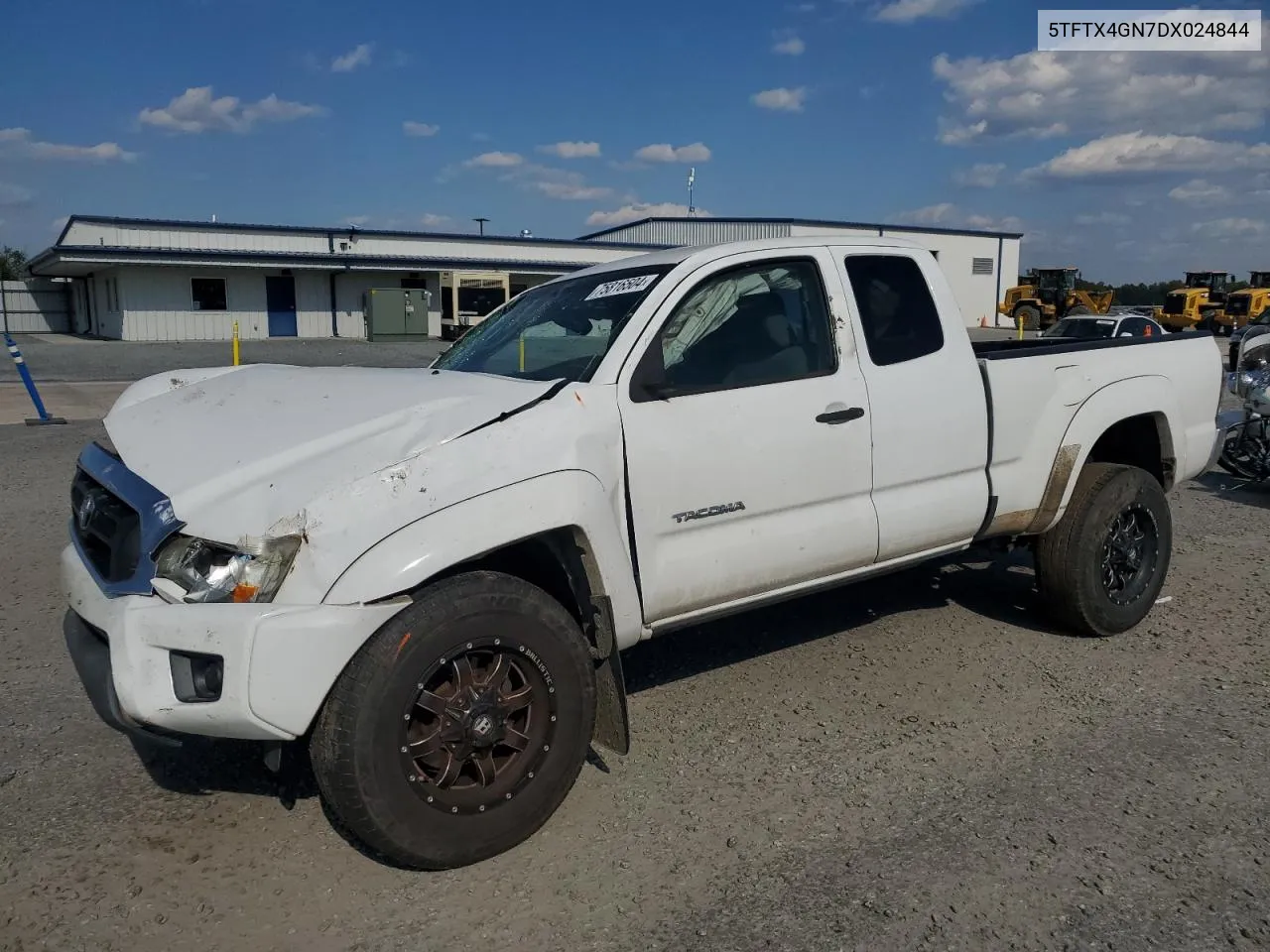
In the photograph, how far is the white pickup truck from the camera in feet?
9.20

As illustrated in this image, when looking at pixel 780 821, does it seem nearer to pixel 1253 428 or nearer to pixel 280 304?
pixel 1253 428

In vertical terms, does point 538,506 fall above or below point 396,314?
below

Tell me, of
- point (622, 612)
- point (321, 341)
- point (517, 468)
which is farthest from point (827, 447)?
point (321, 341)

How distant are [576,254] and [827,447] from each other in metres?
42.8

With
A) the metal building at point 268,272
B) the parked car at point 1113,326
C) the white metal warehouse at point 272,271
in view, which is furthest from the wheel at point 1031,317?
the parked car at point 1113,326

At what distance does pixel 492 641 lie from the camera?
9.91 feet

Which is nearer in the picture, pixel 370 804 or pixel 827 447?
pixel 370 804

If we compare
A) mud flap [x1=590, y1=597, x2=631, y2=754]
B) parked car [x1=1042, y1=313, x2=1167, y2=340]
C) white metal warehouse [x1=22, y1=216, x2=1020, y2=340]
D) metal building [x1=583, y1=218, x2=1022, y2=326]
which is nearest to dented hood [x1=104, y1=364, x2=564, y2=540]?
mud flap [x1=590, y1=597, x2=631, y2=754]

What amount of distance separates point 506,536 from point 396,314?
3623cm

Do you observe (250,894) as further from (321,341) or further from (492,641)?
(321,341)

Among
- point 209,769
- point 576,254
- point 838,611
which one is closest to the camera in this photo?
point 209,769

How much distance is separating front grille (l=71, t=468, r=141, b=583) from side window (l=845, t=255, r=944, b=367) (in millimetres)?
2853

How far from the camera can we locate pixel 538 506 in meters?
3.14

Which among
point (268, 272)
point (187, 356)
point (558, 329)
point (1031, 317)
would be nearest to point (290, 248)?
point (268, 272)
